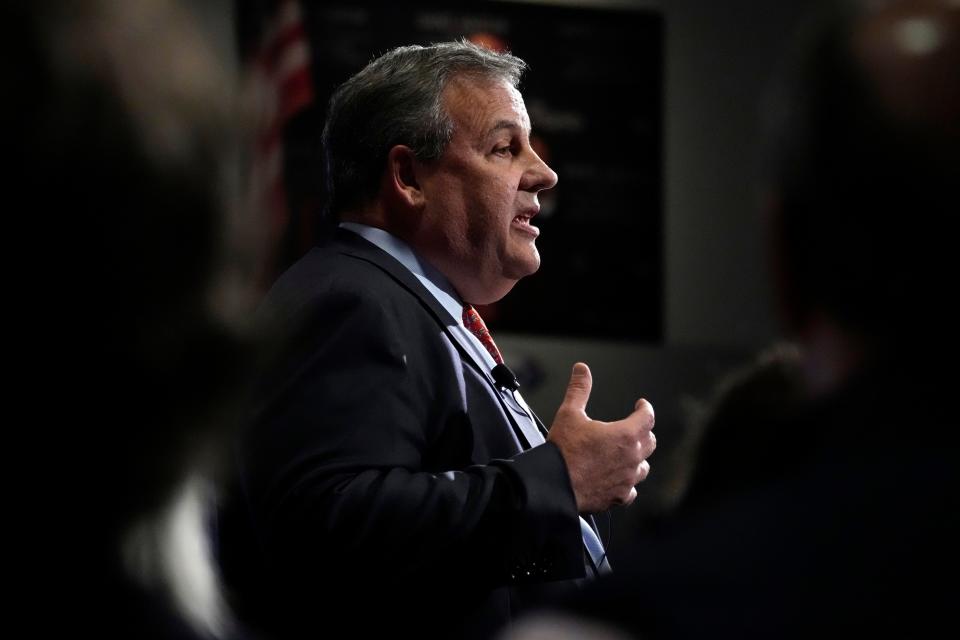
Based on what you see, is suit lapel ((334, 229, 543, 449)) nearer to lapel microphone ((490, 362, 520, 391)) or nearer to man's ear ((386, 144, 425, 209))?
lapel microphone ((490, 362, 520, 391))

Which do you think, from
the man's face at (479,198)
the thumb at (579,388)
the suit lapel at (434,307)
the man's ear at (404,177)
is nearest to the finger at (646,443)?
the thumb at (579,388)

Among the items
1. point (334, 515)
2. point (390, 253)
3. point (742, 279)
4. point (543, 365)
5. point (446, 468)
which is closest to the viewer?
point (334, 515)

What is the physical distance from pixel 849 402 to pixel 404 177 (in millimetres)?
1868

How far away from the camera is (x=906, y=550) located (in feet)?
2.61

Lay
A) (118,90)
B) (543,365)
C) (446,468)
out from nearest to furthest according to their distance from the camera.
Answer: (118,90) → (446,468) → (543,365)

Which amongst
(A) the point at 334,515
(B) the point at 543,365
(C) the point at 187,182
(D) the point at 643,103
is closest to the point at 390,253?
(A) the point at 334,515

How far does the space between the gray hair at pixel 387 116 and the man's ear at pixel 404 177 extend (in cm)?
2

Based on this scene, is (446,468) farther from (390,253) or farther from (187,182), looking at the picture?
(187,182)

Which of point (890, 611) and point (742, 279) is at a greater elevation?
point (890, 611)

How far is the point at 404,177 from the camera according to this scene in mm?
2664

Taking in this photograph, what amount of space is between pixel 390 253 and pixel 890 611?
1.85m

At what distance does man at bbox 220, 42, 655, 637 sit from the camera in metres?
2.12

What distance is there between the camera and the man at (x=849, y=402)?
790 mm

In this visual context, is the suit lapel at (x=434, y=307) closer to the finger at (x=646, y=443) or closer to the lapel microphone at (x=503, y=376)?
the lapel microphone at (x=503, y=376)
